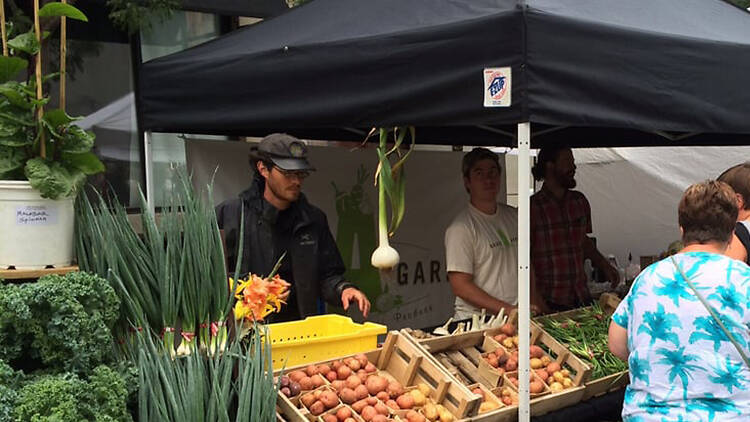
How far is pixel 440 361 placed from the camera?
121 inches

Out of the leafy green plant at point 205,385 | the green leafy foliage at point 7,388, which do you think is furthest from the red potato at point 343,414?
the green leafy foliage at point 7,388

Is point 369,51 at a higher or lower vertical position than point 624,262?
higher

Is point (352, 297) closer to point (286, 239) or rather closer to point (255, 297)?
point (286, 239)

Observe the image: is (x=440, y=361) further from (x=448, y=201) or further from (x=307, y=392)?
(x=448, y=201)

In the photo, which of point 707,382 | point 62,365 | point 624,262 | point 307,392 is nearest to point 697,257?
point 707,382

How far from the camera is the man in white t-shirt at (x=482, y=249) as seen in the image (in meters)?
3.90

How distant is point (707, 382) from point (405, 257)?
3.36m

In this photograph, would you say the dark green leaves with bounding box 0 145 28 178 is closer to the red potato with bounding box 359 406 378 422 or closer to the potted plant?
the potted plant

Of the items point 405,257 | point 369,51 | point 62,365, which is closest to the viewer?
point 62,365

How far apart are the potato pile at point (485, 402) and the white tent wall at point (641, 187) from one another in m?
5.00

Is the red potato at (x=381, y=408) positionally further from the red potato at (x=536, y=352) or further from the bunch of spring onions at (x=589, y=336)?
the bunch of spring onions at (x=589, y=336)

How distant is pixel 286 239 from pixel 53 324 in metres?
1.93

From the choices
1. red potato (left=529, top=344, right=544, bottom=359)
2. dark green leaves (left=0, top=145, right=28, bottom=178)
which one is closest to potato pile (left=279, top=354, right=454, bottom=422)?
red potato (left=529, top=344, right=544, bottom=359)

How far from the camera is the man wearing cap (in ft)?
11.9
